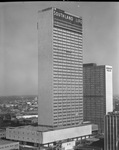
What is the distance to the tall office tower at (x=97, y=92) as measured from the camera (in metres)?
3.75

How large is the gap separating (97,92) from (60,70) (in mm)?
802

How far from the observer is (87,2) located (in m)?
3.44

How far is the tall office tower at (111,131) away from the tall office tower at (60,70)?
526 millimetres

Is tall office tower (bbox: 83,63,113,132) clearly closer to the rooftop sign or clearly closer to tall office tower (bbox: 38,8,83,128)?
tall office tower (bbox: 38,8,83,128)

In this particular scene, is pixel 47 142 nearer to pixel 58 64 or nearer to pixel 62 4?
pixel 58 64

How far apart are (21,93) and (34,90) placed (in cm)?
21

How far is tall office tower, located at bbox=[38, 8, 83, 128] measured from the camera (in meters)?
4.08

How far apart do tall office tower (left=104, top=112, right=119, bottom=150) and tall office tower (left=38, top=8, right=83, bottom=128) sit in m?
0.53

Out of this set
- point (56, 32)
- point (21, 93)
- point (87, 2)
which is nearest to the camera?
point (87, 2)

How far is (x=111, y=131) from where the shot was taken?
3.65m

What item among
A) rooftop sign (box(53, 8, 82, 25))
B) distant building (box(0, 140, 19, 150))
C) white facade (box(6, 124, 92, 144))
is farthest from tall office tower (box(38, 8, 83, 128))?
distant building (box(0, 140, 19, 150))

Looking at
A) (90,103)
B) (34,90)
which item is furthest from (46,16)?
(90,103)

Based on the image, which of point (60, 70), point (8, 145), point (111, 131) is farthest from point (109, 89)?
point (8, 145)

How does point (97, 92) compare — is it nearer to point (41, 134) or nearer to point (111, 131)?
point (111, 131)
